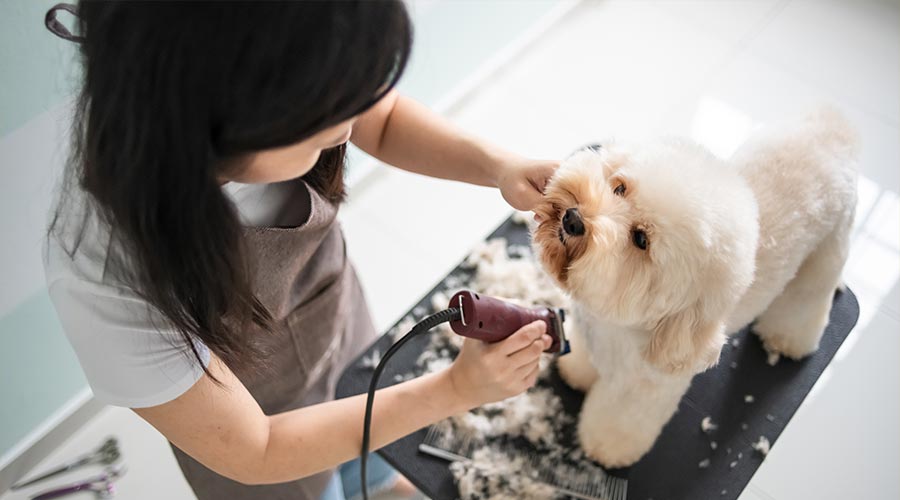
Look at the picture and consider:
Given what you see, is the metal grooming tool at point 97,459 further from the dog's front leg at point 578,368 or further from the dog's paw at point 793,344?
the dog's paw at point 793,344

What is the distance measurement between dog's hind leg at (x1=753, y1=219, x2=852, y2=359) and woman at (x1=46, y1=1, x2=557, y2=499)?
0.46 metres

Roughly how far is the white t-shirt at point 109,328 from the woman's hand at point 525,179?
47cm

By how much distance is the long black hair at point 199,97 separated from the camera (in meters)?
0.55

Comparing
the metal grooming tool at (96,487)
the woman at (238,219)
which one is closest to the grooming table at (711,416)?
the woman at (238,219)

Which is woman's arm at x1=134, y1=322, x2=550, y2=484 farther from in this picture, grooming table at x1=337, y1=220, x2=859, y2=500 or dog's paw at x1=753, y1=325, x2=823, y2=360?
dog's paw at x1=753, y1=325, x2=823, y2=360

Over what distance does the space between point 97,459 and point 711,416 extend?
1.40 meters

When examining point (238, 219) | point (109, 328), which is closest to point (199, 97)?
point (238, 219)

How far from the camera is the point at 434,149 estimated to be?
3.71ft

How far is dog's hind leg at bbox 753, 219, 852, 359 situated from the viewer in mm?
1171

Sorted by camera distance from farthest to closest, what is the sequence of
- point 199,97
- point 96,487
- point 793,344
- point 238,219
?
point 96,487, point 793,344, point 238,219, point 199,97

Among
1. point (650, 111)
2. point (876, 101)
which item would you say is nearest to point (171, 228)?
point (650, 111)

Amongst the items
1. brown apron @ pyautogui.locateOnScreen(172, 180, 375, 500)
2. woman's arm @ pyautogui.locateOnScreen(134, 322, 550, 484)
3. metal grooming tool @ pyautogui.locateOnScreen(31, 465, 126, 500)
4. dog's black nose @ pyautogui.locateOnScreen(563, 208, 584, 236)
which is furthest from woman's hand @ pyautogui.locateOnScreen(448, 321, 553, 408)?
metal grooming tool @ pyautogui.locateOnScreen(31, 465, 126, 500)

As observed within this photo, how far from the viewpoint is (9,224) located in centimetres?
126

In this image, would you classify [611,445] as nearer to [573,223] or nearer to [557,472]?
[557,472]
